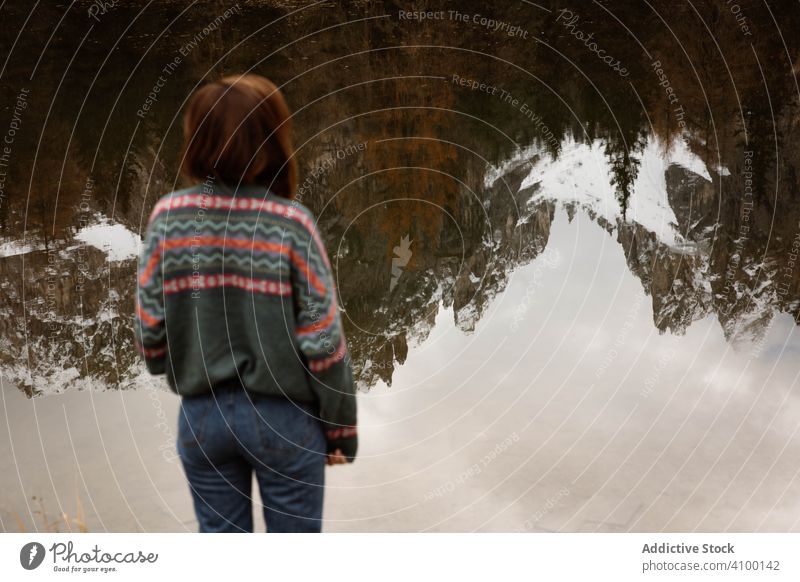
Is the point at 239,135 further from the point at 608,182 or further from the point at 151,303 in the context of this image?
the point at 608,182

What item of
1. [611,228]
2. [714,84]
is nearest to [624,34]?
[714,84]

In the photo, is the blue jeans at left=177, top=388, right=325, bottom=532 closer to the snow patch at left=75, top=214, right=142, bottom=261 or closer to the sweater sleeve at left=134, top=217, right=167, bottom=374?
the sweater sleeve at left=134, top=217, right=167, bottom=374

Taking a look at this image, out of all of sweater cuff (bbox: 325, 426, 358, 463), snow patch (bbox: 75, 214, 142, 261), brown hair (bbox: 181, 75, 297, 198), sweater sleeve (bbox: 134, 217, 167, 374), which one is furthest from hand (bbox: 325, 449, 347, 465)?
snow patch (bbox: 75, 214, 142, 261)

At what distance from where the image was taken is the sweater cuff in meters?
1.19

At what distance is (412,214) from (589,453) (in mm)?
1077

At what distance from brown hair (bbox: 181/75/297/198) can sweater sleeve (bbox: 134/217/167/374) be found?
0.42ft

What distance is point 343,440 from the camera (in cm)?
120

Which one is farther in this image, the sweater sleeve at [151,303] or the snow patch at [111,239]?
the snow patch at [111,239]
